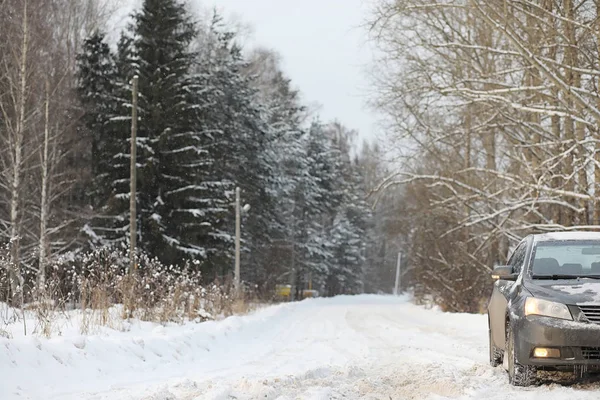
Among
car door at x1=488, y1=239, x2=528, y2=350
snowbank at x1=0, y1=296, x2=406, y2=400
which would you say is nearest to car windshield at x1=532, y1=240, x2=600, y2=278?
car door at x1=488, y1=239, x2=528, y2=350

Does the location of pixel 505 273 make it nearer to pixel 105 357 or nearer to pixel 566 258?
pixel 566 258

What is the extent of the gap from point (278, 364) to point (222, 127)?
107ft

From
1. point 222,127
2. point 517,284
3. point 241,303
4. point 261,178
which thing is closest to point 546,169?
point 517,284

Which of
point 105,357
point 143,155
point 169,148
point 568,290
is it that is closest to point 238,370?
point 105,357

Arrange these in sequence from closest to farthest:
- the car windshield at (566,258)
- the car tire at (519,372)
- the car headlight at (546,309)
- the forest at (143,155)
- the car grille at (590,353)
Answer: the car grille at (590,353)
the car headlight at (546,309)
the car tire at (519,372)
the car windshield at (566,258)
the forest at (143,155)

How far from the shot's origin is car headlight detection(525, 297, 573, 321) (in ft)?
23.0

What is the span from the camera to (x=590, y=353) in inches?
272

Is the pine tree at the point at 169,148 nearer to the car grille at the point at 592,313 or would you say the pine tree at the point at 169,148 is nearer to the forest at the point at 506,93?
the forest at the point at 506,93

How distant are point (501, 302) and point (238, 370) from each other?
3327mm

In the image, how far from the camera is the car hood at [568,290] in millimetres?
7047

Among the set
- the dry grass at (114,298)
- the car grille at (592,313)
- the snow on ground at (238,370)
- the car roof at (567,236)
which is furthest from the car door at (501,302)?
the dry grass at (114,298)

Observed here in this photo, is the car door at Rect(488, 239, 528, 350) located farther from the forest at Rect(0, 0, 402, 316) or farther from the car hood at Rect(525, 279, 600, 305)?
the forest at Rect(0, 0, 402, 316)

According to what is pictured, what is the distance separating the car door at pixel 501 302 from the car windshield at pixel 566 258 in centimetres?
27

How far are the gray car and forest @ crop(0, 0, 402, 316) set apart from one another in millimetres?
6434
